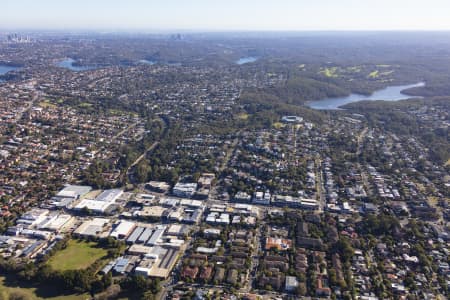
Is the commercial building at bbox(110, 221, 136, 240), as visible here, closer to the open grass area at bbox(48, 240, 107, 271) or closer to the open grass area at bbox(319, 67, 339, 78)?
the open grass area at bbox(48, 240, 107, 271)

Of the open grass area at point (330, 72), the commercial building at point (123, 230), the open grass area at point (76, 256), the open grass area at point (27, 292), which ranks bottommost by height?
the open grass area at point (27, 292)

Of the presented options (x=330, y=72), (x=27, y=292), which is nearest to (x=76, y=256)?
(x=27, y=292)

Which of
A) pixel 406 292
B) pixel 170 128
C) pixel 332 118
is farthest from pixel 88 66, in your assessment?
pixel 406 292

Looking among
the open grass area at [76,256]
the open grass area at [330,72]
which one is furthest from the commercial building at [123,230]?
the open grass area at [330,72]

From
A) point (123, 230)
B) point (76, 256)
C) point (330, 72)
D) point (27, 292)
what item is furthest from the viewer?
point (330, 72)

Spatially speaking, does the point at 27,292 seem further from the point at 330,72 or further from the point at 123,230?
the point at 330,72

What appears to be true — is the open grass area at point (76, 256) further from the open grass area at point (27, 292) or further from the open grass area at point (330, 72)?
the open grass area at point (330, 72)
